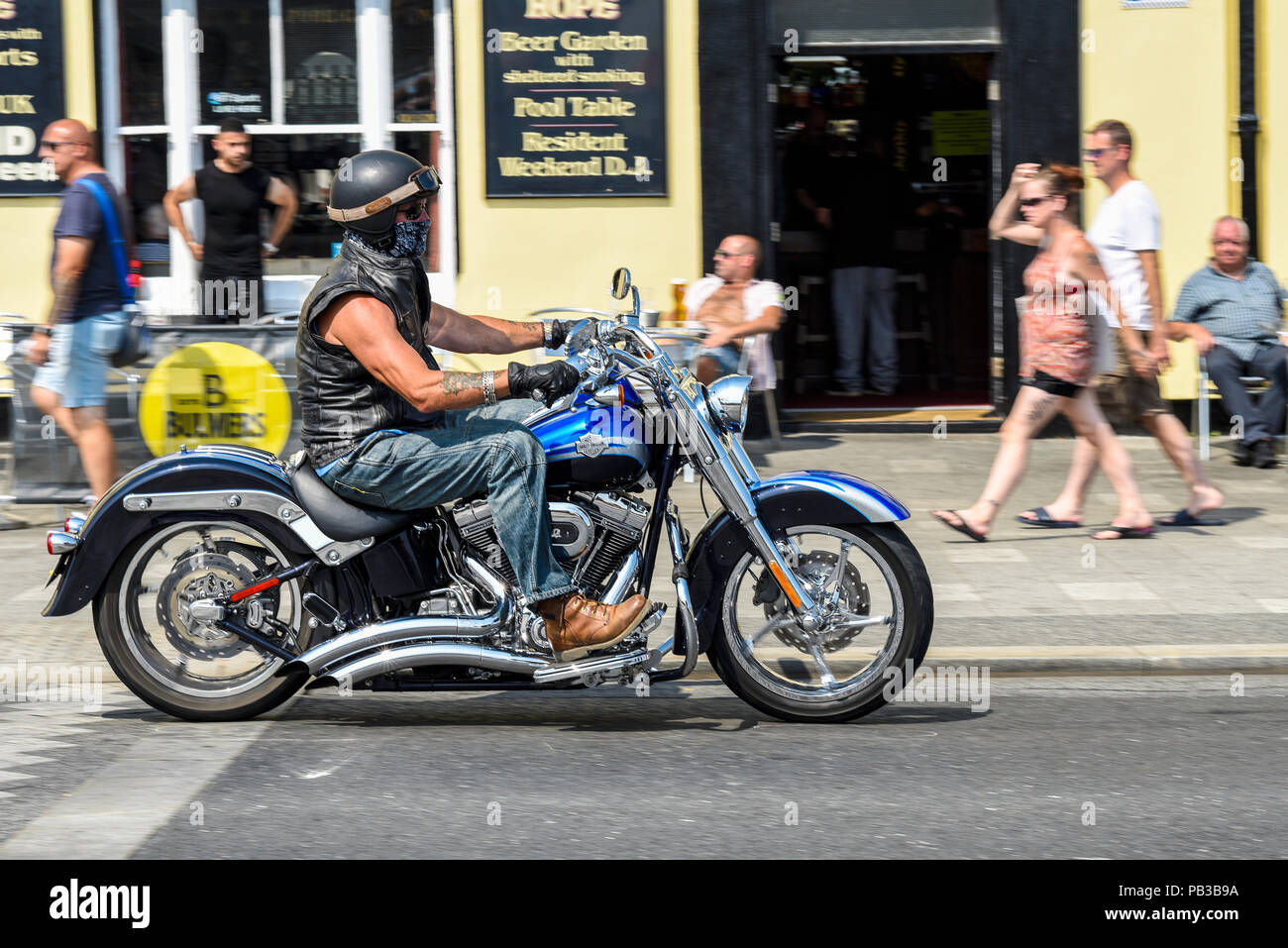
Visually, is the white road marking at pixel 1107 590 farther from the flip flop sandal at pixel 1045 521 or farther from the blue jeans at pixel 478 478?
the blue jeans at pixel 478 478

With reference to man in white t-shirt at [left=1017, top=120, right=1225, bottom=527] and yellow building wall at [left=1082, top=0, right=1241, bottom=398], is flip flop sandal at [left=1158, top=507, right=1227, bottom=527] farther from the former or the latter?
yellow building wall at [left=1082, top=0, right=1241, bottom=398]

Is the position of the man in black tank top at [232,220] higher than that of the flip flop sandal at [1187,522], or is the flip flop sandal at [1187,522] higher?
the man in black tank top at [232,220]

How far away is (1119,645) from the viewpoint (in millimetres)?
6574

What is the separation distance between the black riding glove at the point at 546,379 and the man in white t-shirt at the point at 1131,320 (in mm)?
4264

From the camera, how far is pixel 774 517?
5.49 metres

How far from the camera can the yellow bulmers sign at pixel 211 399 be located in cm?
929

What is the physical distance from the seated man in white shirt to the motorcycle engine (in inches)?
187

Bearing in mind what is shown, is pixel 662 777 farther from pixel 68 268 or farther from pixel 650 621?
pixel 68 268

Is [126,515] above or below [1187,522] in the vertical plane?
above

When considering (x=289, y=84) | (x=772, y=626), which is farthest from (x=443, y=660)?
(x=289, y=84)

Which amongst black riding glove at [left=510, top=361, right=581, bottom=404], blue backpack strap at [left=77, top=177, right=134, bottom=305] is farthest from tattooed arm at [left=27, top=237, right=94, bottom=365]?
black riding glove at [left=510, top=361, right=581, bottom=404]

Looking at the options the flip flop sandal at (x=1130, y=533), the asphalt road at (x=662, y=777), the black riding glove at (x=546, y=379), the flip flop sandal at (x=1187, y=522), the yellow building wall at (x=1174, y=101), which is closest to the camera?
the asphalt road at (x=662, y=777)

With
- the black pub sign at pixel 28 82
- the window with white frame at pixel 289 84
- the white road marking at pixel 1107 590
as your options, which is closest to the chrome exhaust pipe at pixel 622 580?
the white road marking at pixel 1107 590

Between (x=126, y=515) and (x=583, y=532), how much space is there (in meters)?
1.45
